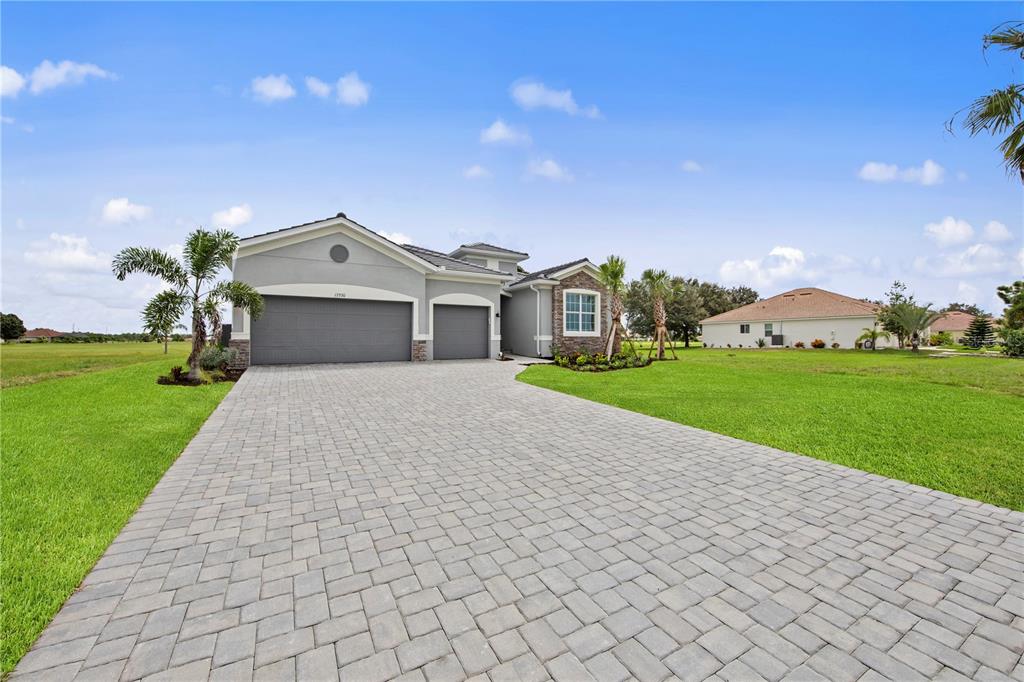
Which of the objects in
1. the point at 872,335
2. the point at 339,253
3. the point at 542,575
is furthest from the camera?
the point at 872,335

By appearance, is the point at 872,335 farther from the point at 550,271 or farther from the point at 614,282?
the point at 550,271

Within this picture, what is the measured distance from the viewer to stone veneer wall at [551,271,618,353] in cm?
2167

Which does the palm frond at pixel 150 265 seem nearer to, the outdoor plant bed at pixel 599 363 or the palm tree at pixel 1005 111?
the outdoor plant bed at pixel 599 363

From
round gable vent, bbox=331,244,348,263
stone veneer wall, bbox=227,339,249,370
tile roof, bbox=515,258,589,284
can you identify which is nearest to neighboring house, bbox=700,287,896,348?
tile roof, bbox=515,258,589,284

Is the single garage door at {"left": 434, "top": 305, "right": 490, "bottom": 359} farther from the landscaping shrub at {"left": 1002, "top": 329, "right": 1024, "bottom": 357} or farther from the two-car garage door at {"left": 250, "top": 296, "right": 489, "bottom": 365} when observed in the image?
the landscaping shrub at {"left": 1002, "top": 329, "right": 1024, "bottom": 357}

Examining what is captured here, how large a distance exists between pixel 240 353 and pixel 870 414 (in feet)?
58.8

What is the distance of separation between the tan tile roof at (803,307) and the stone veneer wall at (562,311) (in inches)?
950

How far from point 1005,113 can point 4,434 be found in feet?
62.3

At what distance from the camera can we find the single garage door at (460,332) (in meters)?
18.6

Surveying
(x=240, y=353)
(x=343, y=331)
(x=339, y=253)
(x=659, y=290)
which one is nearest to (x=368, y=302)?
(x=343, y=331)

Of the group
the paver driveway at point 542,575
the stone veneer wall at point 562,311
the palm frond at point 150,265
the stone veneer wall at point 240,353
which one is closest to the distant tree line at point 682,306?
the stone veneer wall at point 562,311

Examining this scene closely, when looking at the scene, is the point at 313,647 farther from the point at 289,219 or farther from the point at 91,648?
the point at 289,219

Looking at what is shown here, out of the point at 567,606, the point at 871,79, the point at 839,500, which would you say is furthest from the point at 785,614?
the point at 871,79

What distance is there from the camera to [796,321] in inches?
1444
